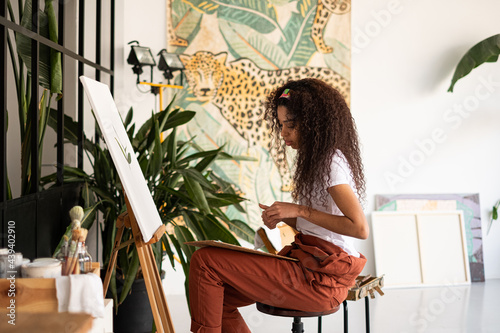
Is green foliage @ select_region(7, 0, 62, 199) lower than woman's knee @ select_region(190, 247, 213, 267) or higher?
higher

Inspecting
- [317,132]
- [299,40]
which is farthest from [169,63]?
[317,132]

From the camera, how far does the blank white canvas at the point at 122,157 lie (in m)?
1.80

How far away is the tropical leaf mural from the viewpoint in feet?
13.7

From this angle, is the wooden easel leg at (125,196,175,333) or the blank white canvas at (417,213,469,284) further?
the blank white canvas at (417,213,469,284)

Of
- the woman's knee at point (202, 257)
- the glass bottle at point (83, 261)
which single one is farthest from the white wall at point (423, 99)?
the glass bottle at point (83, 261)

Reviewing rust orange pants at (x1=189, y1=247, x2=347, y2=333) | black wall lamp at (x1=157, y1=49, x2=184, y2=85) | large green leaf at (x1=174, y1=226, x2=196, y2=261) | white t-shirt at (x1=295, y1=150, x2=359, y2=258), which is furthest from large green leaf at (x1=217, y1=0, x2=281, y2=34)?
rust orange pants at (x1=189, y1=247, x2=347, y2=333)

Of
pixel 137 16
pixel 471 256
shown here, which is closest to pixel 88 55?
pixel 137 16

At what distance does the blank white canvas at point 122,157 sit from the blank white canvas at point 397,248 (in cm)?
272

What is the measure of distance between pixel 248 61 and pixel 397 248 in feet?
6.39

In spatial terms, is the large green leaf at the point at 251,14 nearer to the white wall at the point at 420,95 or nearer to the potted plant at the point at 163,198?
the white wall at the point at 420,95

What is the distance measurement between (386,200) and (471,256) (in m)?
0.87

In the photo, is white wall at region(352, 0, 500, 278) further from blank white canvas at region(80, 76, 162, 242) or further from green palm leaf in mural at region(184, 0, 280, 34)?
blank white canvas at region(80, 76, 162, 242)

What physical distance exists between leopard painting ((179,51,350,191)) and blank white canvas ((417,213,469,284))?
1231 millimetres

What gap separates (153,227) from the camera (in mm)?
1943
